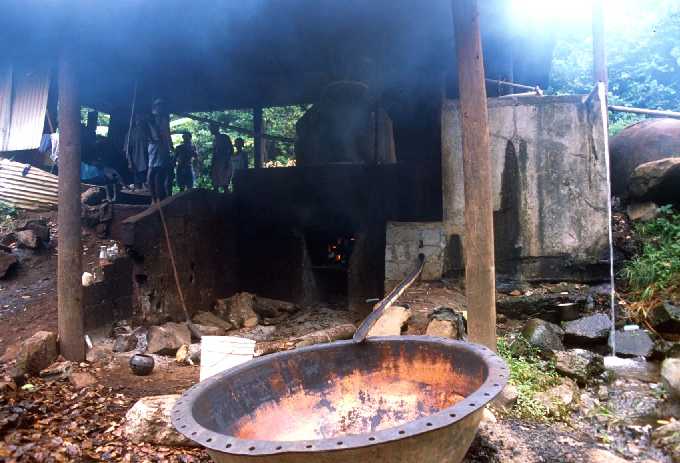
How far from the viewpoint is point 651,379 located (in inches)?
206

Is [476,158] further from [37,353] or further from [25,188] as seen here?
[25,188]

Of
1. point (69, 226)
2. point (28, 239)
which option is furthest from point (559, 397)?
point (28, 239)

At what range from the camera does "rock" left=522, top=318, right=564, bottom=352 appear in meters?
5.46

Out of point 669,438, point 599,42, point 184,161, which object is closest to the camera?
point 669,438

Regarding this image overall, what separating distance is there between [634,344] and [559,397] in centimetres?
180

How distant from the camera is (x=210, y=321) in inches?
331

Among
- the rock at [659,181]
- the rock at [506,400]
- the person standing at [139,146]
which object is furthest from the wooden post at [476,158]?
the person standing at [139,146]

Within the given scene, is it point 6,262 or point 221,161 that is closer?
point 6,262

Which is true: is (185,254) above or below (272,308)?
above

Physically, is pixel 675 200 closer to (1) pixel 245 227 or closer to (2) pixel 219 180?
(1) pixel 245 227

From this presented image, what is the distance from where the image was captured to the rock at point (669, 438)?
3820 mm

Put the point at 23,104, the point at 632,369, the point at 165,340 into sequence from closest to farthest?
the point at 632,369, the point at 23,104, the point at 165,340

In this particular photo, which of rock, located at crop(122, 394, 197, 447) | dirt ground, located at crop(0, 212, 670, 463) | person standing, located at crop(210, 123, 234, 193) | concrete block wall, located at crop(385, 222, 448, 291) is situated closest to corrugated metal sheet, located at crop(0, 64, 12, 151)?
dirt ground, located at crop(0, 212, 670, 463)

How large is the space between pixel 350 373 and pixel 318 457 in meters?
1.40
